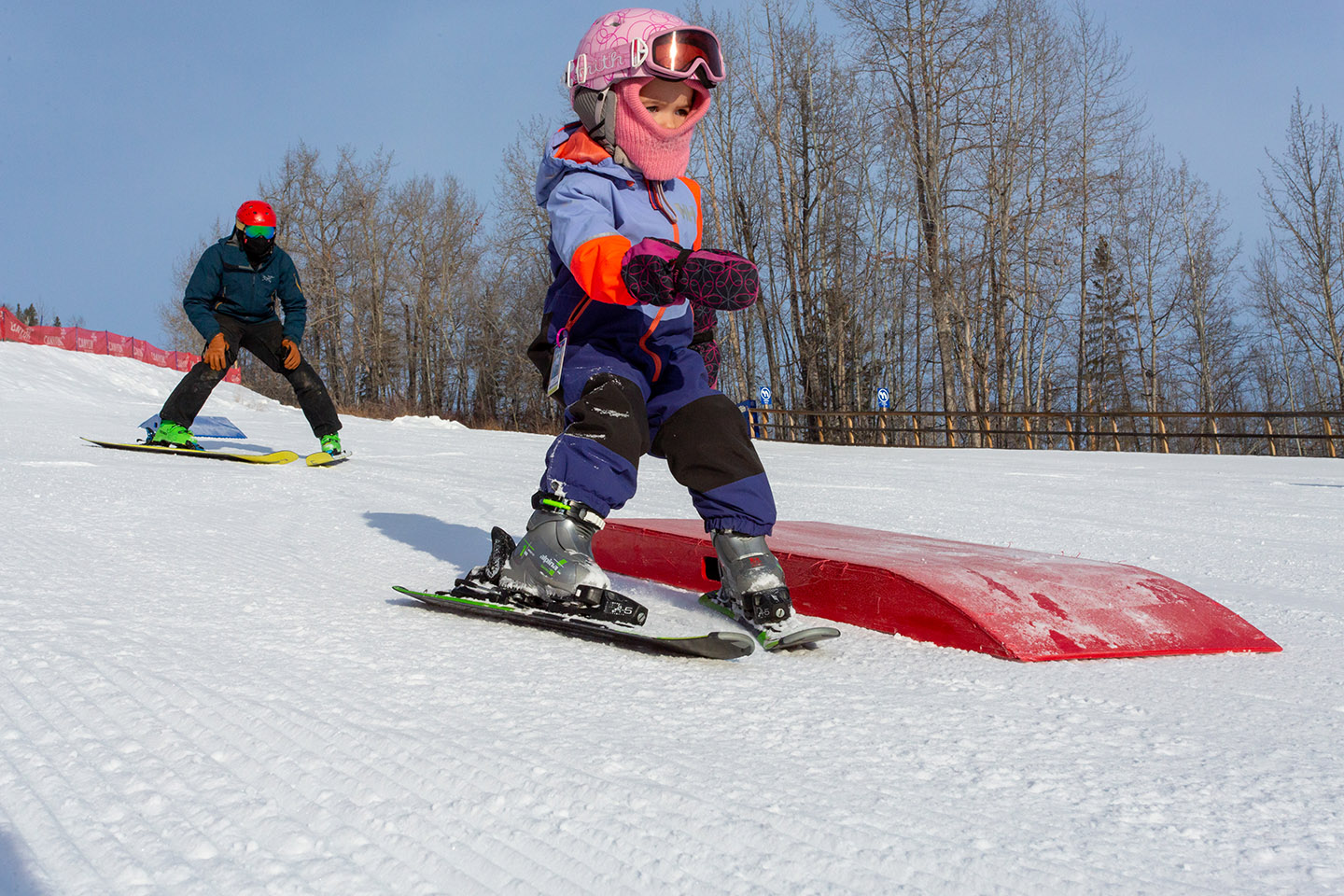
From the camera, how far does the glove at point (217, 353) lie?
5.07 m

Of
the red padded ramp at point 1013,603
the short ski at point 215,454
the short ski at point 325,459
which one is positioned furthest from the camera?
the short ski at point 325,459

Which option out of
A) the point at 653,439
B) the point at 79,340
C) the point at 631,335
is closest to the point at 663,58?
the point at 631,335

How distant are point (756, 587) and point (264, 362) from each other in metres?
4.42

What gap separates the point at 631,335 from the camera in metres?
2.00

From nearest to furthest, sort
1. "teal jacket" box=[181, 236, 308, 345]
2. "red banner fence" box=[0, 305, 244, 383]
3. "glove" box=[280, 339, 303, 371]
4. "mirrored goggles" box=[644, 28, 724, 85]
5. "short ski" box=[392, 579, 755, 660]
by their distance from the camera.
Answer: "short ski" box=[392, 579, 755, 660]
"mirrored goggles" box=[644, 28, 724, 85]
"teal jacket" box=[181, 236, 308, 345]
"glove" box=[280, 339, 303, 371]
"red banner fence" box=[0, 305, 244, 383]

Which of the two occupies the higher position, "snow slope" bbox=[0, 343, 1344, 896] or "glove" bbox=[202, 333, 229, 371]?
"glove" bbox=[202, 333, 229, 371]

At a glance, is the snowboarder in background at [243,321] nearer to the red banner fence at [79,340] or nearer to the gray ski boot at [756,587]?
the gray ski boot at [756,587]

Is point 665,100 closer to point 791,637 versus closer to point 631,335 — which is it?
point 631,335

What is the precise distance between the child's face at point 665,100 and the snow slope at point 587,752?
1.09 meters

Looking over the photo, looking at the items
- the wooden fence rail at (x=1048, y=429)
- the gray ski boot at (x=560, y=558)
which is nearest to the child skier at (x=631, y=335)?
the gray ski boot at (x=560, y=558)

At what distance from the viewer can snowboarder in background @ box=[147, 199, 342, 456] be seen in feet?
17.2

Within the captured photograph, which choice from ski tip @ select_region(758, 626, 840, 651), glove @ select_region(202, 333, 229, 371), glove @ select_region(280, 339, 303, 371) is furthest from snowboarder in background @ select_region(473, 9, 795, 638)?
glove @ select_region(280, 339, 303, 371)

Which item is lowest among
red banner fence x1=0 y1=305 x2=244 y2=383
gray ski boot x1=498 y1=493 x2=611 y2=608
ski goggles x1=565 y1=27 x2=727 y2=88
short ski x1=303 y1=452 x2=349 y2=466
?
gray ski boot x1=498 y1=493 x2=611 y2=608

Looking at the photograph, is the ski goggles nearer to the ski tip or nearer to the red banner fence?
the ski tip
